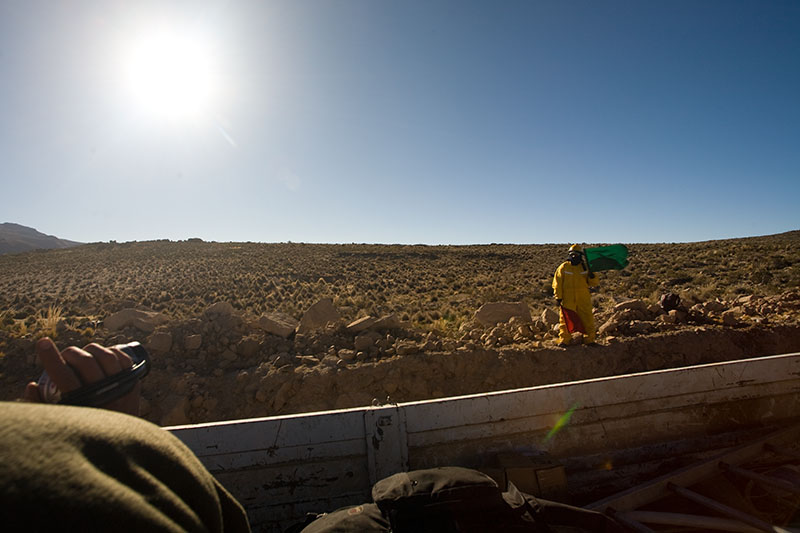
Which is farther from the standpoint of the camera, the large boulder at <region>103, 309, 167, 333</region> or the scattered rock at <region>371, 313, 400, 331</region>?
the large boulder at <region>103, 309, 167, 333</region>

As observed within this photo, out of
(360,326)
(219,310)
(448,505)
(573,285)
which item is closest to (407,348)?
(360,326)

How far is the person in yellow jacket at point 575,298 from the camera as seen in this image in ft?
24.5

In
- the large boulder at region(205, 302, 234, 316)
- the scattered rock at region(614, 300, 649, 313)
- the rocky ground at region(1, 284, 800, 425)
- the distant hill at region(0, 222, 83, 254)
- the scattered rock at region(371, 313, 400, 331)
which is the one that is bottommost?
the rocky ground at region(1, 284, 800, 425)

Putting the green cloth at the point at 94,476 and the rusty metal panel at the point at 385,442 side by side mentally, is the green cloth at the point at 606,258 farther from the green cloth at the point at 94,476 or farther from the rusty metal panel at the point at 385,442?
the green cloth at the point at 94,476

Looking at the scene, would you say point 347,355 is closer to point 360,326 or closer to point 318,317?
point 360,326

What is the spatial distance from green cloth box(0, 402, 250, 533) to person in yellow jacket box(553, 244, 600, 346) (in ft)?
24.3

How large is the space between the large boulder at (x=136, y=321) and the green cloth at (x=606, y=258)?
9533 millimetres

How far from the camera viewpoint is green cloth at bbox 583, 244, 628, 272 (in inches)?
302

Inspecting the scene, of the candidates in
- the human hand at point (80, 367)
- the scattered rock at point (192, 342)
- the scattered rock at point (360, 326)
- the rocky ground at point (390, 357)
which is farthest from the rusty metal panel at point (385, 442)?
the scattered rock at point (192, 342)

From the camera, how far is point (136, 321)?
964 centimetres

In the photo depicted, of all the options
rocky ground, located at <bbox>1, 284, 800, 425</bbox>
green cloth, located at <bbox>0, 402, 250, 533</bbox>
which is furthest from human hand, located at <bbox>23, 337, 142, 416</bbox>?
rocky ground, located at <bbox>1, 284, 800, 425</bbox>

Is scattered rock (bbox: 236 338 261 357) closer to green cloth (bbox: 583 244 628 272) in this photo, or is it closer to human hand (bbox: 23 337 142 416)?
green cloth (bbox: 583 244 628 272)

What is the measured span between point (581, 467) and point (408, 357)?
406 centimetres

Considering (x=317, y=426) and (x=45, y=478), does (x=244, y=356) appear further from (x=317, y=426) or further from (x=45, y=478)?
(x=45, y=478)
